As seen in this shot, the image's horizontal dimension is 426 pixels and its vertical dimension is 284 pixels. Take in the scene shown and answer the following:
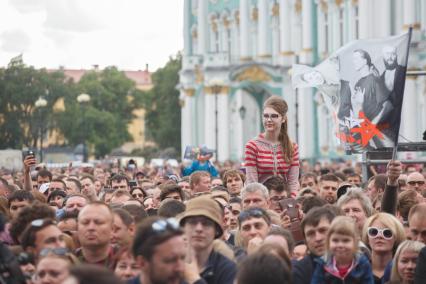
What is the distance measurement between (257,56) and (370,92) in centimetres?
5156

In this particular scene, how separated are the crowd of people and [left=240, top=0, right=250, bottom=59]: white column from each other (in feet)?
179

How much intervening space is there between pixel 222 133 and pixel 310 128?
734 centimetres

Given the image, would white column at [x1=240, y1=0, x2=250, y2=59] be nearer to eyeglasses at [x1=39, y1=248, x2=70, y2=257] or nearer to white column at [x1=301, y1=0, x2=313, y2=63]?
white column at [x1=301, y1=0, x2=313, y2=63]

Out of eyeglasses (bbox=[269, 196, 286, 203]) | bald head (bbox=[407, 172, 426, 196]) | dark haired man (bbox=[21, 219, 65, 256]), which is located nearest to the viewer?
dark haired man (bbox=[21, 219, 65, 256])

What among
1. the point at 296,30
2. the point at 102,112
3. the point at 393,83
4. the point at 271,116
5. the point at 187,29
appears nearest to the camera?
the point at 271,116

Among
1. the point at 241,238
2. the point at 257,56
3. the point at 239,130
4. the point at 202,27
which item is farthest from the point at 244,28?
the point at 241,238

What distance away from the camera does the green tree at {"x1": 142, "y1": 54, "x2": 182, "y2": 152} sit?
10169 cm

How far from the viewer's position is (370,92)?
56.7ft

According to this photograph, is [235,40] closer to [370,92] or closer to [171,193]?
[370,92]

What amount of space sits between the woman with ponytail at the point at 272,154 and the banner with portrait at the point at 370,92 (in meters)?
1.61

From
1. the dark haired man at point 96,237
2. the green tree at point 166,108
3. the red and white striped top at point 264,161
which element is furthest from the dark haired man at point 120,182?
the green tree at point 166,108

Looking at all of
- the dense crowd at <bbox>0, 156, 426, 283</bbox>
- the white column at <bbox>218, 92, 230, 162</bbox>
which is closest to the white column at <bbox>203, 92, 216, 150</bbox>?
the white column at <bbox>218, 92, 230, 162</bbox>

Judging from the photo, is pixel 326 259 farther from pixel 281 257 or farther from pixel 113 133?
pixel 113 133

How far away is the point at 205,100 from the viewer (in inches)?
2803
